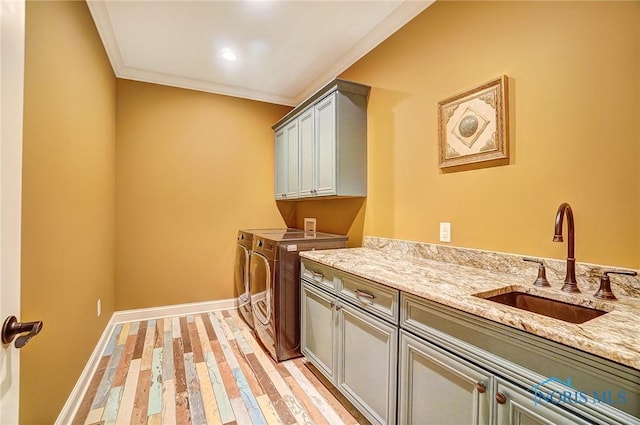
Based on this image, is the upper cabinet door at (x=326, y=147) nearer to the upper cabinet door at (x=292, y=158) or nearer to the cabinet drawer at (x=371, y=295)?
the upper cabinet door at (x=292, y=158)

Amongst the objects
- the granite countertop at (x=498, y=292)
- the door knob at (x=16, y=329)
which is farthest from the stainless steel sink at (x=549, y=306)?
the door knob at (x=16, y=329)

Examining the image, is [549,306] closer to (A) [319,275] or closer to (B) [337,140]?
(A) [319,275]

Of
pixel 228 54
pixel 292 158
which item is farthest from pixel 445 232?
pixel 228 54

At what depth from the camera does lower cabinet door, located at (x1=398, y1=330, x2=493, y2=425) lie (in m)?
1.04

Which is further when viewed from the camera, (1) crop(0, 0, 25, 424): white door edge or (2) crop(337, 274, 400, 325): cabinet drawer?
(2) crop(337, 274, 400, 325): cabinet drawer

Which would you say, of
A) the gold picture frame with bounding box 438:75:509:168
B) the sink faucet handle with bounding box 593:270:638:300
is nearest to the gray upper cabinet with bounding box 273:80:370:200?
the gold picture frame with bounding box 438:75:509:168

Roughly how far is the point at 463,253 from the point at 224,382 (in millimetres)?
1814

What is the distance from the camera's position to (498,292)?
50.4 inches

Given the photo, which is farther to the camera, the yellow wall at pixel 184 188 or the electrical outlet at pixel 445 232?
the yellow wall at pixel 184 188

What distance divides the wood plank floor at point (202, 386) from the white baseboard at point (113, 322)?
45 mm

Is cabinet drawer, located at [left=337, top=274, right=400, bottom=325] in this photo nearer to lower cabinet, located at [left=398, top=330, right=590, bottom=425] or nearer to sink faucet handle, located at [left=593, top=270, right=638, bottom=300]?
lower cabinet, located at [left=398, top=330, right=590, bottom=425]

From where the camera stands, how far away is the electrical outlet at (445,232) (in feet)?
6.11

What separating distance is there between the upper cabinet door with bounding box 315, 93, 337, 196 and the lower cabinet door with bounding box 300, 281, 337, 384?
2.89 feet

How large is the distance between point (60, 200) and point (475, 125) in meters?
2.32
